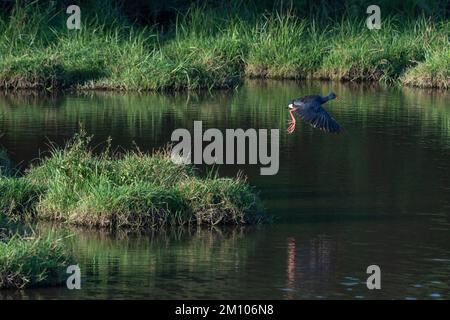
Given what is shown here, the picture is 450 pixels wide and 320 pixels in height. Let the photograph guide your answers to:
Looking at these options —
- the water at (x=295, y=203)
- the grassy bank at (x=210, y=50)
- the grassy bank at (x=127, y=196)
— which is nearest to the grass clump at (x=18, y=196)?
the grassy bank at (x=127, y=196)

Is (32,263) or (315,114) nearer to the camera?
(32,263)

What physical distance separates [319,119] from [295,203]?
1.11 m

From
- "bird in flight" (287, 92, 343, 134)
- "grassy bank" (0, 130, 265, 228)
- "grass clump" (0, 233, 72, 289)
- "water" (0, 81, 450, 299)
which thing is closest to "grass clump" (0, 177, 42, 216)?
"grassy bank" (0, 130, 265, 228)

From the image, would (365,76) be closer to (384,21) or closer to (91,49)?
(384,21)

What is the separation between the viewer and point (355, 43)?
3009cm

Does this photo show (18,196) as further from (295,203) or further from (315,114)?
(315,114)

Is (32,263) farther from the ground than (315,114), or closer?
closer

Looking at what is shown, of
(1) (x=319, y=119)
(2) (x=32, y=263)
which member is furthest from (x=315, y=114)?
(2) (x=32, y=263)

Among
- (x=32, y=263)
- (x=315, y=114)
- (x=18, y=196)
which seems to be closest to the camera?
(x=32, y=263)

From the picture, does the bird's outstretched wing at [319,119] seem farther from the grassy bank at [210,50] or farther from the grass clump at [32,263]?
the grassy bank at [210,50]

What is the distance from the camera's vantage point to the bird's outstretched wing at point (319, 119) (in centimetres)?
1647

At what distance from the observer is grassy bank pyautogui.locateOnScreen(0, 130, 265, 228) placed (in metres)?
15.3

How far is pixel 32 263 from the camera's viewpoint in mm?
12680
